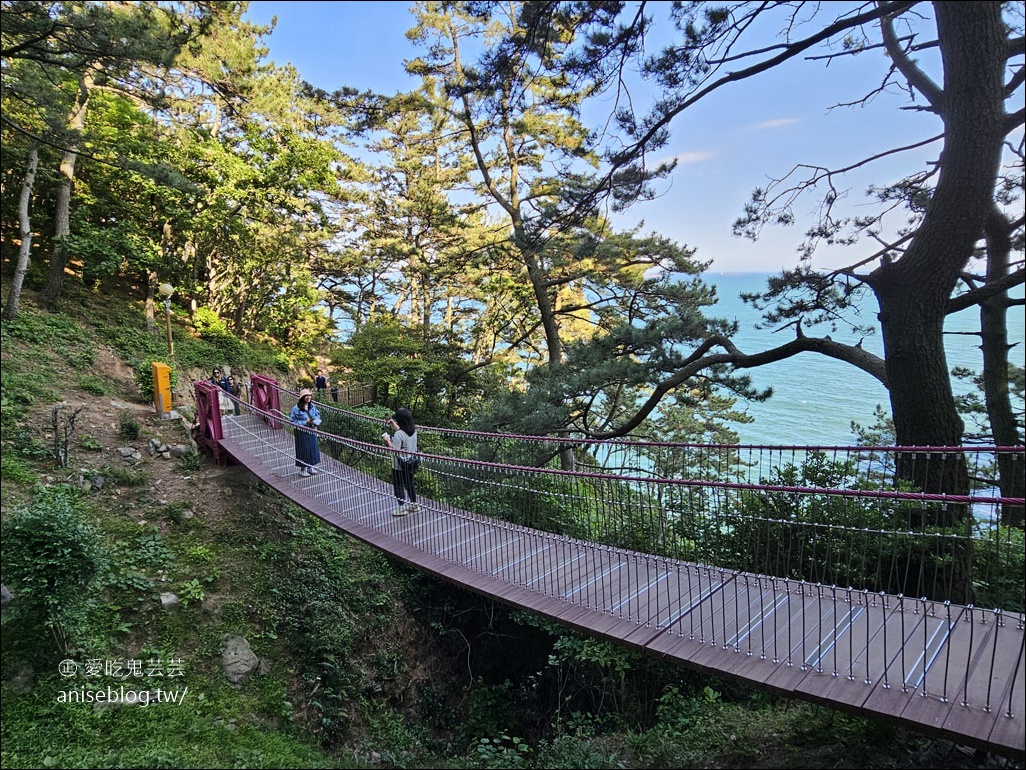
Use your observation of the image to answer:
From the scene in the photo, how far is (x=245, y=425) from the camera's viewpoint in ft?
27.1

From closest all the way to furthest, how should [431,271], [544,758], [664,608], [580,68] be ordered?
[664,608], [544,758], [580,68], [431,271]

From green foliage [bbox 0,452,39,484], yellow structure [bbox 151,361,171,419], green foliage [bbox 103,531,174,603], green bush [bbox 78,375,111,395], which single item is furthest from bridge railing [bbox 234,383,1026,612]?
green bush [bbox 78,375,111,395]

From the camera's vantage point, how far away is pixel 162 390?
316 inches

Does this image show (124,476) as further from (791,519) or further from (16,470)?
(791,519)

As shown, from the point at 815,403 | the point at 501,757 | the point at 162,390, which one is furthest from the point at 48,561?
the point at 815,403

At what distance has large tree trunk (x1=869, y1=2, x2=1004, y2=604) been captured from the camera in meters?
4.11

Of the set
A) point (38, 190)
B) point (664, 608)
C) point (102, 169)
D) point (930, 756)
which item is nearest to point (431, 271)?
point (102, 169)

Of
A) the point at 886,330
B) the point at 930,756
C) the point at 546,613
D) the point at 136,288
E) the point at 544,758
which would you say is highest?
the point at 136,288

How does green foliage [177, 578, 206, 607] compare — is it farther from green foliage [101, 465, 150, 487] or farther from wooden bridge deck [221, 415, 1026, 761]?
green foliage [101, 465, 150, 487]

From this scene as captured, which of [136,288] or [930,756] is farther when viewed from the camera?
[136,288]

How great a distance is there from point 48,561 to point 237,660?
5.26 feet

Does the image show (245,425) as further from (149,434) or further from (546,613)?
(546,613)

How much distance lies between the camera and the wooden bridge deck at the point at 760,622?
246cm

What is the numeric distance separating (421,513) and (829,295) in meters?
5.15
